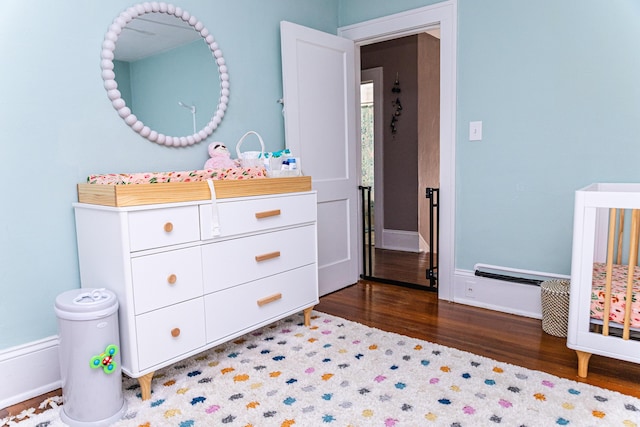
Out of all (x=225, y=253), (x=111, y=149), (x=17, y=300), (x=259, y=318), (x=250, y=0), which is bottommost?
(x=259, y=318)

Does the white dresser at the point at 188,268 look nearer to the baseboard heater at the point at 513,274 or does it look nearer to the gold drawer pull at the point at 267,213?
the gold drawer pull at the point at 267,213

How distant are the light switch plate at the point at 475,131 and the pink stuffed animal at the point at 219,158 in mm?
1475

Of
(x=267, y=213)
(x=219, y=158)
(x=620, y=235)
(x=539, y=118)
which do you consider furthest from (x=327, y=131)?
(x=620, y=235)

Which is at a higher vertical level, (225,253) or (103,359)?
(225,253)

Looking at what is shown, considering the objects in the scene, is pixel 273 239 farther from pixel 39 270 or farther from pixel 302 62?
pixel 302 62

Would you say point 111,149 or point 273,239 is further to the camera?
point 273,239

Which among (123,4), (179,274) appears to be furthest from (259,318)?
(123,4)

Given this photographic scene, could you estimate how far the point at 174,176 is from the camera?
6.43ft

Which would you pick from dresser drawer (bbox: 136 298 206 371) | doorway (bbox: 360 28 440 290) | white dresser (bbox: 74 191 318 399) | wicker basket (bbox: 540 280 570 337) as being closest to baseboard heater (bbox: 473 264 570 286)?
wicker basket (bbox: 540 280 570 337)

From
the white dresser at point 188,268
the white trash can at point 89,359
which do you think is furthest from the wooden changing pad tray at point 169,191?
the white trash can at point 89,359

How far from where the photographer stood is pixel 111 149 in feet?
6.72

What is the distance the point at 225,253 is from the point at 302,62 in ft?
4.80

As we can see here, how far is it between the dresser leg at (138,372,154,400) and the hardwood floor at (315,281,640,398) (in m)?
1.24

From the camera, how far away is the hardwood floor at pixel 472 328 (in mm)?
1929
